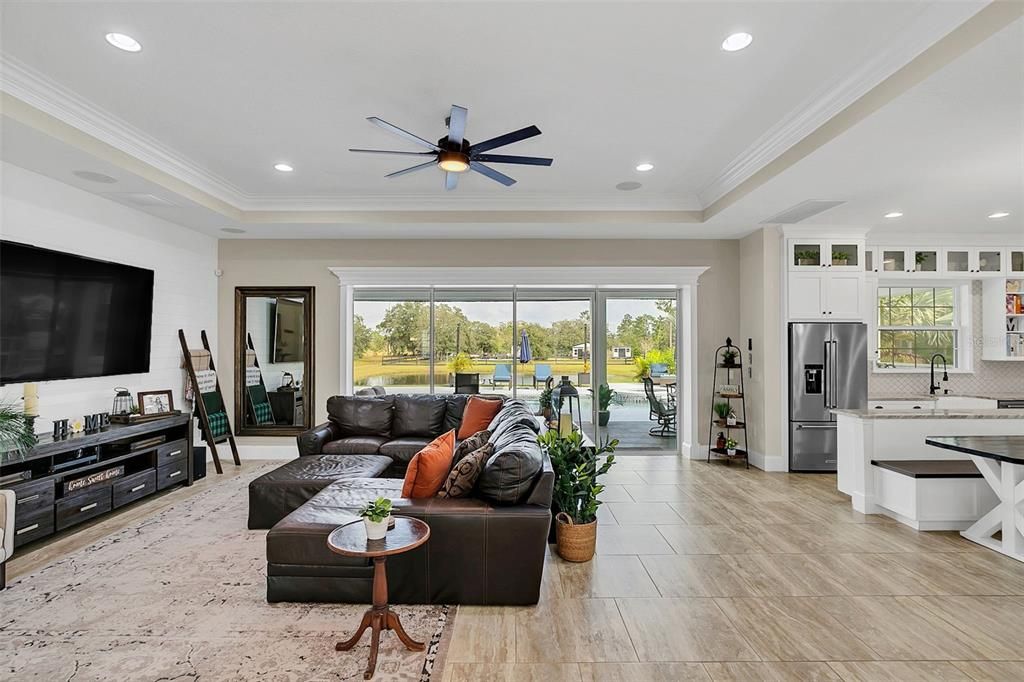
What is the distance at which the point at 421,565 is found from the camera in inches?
110

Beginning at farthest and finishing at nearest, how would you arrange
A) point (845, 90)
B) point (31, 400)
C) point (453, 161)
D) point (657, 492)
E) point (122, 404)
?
1. point (657, 492)
2. point (122, 404)
3. point (31, 400)
4. point (453, 161)
5. point (845, 90)

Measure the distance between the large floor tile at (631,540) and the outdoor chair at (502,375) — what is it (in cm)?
307

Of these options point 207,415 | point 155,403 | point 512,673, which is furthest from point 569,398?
point 512,673

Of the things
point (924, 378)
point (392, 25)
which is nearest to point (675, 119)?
point (392, 25)

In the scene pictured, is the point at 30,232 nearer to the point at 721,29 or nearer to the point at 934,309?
the point at 721,29

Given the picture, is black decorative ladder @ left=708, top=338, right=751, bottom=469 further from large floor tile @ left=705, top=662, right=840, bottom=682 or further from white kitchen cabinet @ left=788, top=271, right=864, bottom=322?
large floor tile @ left=705, top=662, right=840, bottom=682

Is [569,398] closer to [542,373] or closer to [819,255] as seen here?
[542,373]

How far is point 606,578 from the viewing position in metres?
3.18

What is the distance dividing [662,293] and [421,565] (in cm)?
517

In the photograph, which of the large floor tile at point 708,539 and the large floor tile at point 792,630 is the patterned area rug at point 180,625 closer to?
the large floor tile at point 792,630

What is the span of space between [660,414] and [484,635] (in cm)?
498

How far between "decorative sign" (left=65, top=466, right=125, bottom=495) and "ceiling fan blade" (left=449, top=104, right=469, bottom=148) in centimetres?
375

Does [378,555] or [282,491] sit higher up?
[378,555]

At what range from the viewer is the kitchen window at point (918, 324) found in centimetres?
663
